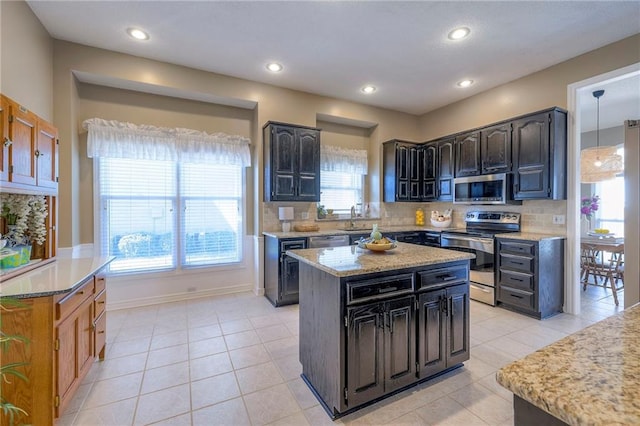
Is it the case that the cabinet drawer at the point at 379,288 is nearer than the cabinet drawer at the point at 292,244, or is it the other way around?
the cabinet drawer at the point at 379,288

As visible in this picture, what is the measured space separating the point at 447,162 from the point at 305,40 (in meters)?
3.03

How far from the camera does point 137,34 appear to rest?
3.05 meters

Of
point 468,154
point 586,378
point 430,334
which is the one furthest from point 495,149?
point 586,378

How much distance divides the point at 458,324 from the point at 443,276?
1.41 ft

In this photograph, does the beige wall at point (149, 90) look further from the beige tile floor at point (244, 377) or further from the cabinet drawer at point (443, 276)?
the cabinet drawer at point (443, 276)

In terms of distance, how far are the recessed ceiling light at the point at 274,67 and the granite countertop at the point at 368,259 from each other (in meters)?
2.62

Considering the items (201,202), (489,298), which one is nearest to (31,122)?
(201,202)

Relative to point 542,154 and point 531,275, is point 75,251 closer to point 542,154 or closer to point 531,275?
point 531,275

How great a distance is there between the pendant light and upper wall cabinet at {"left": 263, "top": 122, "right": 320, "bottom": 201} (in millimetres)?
4131

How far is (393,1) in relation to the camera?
101 inches

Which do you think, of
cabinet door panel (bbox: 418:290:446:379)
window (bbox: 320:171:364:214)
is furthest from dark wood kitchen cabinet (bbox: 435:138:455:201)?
cabinet door panel (bbox: 418:290:446:379)

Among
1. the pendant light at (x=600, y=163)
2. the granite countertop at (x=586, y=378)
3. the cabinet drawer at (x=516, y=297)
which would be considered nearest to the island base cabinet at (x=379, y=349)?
the granite countertop at (x=586, y=378)

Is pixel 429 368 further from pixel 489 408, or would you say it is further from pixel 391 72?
pixel 391 72

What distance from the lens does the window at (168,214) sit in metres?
3.67
